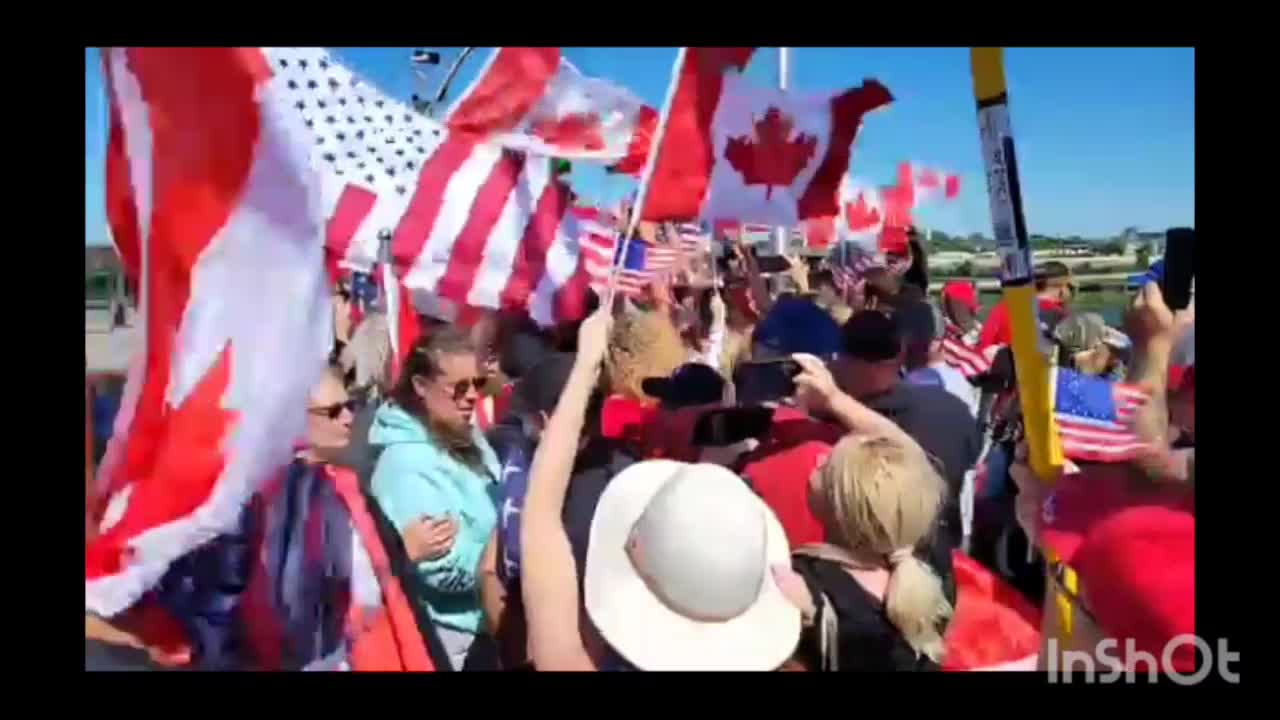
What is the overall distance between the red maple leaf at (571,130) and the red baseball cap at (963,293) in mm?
1866

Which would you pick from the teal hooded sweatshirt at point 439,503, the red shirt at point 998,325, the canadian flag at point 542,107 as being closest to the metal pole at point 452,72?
the canadian flag at point 542,107

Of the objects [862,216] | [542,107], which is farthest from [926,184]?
[542,107]

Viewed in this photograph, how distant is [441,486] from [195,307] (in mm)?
745

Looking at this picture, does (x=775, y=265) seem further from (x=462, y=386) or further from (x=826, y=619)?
(x=826, y=619)

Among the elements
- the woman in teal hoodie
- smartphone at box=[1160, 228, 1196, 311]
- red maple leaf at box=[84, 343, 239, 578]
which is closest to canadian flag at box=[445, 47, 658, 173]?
the woman in teal hoodie

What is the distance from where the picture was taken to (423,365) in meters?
3.47

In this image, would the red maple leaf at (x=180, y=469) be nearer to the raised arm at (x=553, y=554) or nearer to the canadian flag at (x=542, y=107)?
the raised arm at (x=553, y=554)

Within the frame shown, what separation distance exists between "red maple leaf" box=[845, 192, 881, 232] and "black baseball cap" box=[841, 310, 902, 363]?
3.00 m

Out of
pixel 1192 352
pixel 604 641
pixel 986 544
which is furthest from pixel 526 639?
pixel 1192 352

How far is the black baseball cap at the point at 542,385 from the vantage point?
3.58 m

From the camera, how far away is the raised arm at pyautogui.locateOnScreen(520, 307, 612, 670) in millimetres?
2814

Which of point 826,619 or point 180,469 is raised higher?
point 180,469

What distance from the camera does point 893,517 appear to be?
279 centimetres
